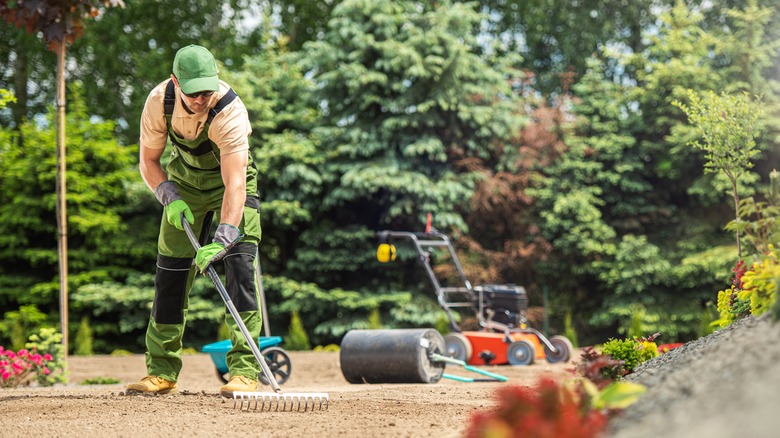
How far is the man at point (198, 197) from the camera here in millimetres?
4375

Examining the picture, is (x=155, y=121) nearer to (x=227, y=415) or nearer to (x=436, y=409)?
(x=227, y=415)

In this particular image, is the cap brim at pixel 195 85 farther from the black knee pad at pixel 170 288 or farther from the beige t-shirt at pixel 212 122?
the black knee pad at pixel 170 288

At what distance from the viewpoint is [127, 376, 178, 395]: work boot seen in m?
4.91

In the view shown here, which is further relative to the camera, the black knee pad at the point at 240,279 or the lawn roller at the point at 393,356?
the lawn roller at the point at 393,356

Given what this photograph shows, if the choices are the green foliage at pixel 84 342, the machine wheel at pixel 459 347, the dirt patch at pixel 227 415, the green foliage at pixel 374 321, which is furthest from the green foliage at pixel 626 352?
the green foliage at pixel 84 342

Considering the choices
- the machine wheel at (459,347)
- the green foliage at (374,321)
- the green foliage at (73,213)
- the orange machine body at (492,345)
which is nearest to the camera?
the machine wheel at (459,347)

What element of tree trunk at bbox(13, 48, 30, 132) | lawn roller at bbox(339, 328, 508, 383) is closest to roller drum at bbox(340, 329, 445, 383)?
lawn roller at bbox(339, 328, 508, 383)

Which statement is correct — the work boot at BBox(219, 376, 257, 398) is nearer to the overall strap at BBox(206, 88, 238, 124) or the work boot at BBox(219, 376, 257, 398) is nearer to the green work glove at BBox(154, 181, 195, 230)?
the green work glove at BBox(154, 181, 195, 230)

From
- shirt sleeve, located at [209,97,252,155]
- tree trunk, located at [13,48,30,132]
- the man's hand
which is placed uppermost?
tree trunk, located at [13,48,30,132]

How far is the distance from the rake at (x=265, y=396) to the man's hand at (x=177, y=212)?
2.0 inches

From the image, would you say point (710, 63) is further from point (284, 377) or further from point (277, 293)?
point (284, 377)

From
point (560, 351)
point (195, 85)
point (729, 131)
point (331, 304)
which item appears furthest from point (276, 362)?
point (331, 304)

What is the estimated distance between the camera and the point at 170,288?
4.98 metres

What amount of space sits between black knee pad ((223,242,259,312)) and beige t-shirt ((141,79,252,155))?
546mm
